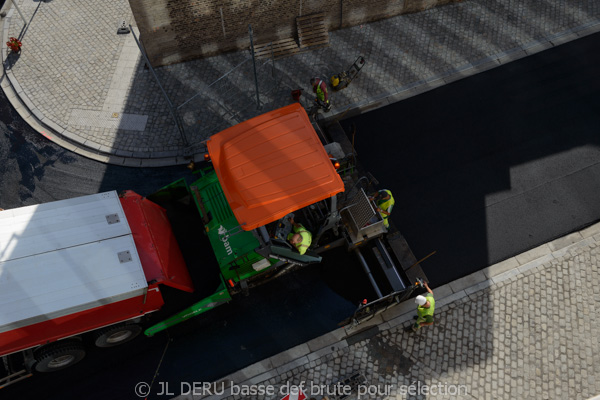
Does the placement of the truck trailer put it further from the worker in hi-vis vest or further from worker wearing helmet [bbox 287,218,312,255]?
the worker in hi-vis vest

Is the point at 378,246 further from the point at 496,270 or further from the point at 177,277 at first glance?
the point at 177,277

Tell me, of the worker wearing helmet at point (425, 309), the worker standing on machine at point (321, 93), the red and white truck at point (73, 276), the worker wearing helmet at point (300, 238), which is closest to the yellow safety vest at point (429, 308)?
the worker wearing helmet at point (425, 309)

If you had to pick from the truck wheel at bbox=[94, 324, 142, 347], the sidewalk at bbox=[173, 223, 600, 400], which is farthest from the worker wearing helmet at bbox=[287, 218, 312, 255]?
the truck wheel at bbox=[94, 324, 142, 347]

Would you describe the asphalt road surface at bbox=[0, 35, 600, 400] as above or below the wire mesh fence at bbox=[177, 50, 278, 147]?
below

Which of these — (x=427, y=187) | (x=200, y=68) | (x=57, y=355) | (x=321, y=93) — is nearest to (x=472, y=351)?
(x=427, y=187)

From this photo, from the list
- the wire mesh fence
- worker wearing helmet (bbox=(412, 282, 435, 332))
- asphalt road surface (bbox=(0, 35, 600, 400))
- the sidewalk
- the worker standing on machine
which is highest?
the wire mesh fence

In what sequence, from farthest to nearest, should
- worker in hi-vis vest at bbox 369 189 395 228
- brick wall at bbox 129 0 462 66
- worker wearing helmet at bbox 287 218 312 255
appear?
brick wall at bbox 129 0 462 66 → worker in hi-vis vest at bbox 369 189 395 228 → worker wearing helmet at bbox 287 218 312 255
